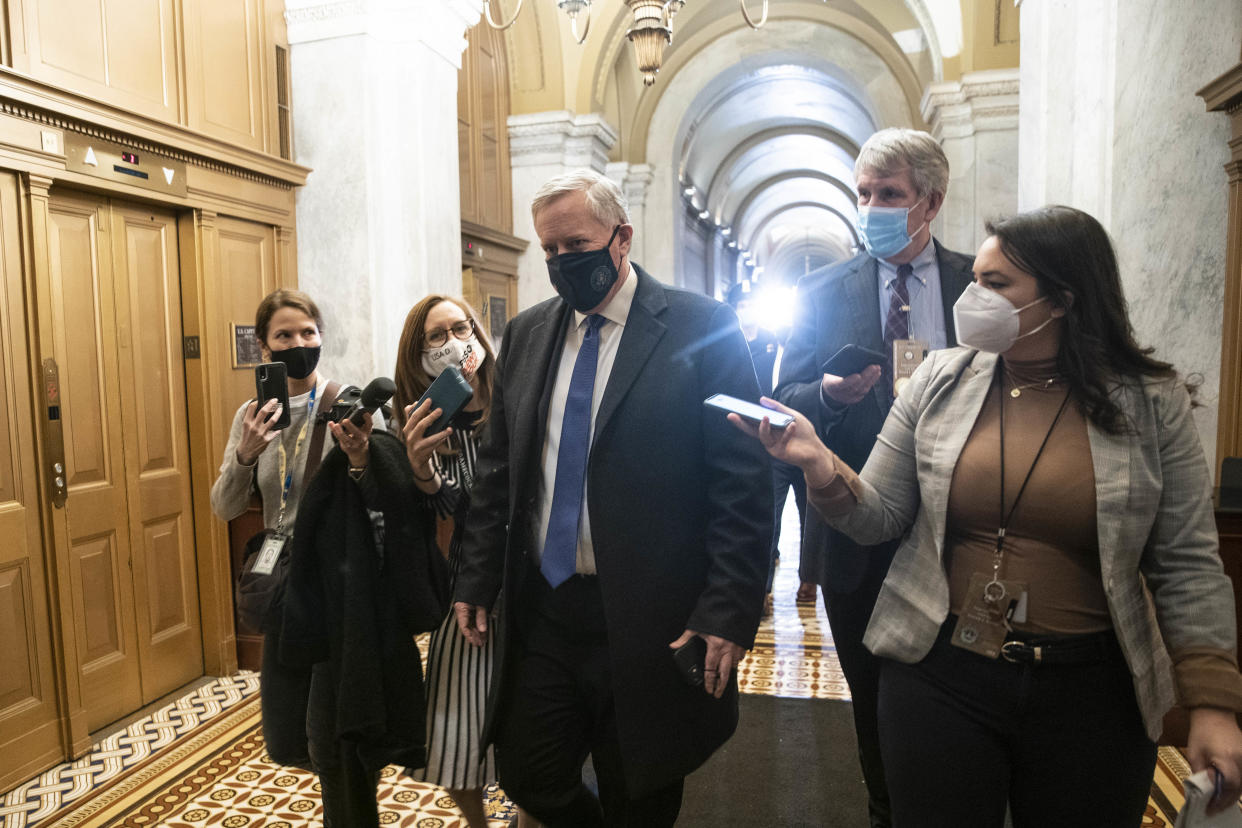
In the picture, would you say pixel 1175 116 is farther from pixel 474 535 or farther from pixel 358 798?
pixel 358 798

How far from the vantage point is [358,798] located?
242 centimetres

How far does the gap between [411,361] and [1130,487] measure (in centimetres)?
197

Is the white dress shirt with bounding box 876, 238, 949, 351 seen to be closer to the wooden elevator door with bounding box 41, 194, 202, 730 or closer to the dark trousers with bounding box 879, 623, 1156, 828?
the dark trousers with bounding box 879, 623, 1156, 828

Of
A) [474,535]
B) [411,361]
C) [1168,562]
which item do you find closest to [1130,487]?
[1168,562]

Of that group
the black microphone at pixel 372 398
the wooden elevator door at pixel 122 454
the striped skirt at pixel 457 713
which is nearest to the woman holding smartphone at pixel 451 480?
the striped skirt at pixel 457 713

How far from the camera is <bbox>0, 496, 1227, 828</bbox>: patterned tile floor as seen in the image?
3.41m

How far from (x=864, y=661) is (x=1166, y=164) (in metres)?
2.93

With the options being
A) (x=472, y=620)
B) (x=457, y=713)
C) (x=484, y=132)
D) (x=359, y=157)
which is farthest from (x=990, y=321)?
(x=484, y=132)

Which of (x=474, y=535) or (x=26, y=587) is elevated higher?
(x=474, y=535)

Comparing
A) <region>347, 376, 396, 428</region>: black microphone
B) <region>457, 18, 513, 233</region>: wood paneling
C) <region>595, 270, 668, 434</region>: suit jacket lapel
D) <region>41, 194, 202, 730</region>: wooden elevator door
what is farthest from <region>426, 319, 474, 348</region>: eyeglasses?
<region>457, 18, 513, 233</region>: wood paneling

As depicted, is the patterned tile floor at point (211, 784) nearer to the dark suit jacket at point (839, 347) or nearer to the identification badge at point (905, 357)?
the dark suit jacket at point (839, 347)

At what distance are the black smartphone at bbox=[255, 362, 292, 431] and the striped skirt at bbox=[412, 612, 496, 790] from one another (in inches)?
29.6

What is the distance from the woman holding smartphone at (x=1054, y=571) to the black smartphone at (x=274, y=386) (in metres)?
1.46

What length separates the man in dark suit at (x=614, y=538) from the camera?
6.39 ft
